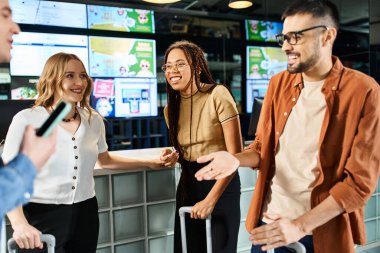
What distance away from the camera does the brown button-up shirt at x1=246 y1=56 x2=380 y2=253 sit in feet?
3.27

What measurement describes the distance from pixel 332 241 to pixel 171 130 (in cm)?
83

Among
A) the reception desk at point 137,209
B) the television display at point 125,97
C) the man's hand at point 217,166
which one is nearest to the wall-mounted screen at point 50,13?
the television display at point 125,97

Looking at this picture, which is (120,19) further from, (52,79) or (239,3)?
(52,79)

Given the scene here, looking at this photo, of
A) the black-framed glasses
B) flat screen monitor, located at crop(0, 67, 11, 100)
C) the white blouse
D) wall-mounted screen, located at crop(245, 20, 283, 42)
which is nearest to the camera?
the black-framed glasses

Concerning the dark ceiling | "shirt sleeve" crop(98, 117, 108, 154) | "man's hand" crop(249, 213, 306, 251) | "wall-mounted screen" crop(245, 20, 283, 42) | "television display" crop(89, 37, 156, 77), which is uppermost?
the dark ceiling

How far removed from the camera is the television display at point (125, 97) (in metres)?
5.05

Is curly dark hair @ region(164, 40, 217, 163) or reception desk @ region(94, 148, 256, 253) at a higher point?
curly dark hair @ region(164, 40, 217, 163)

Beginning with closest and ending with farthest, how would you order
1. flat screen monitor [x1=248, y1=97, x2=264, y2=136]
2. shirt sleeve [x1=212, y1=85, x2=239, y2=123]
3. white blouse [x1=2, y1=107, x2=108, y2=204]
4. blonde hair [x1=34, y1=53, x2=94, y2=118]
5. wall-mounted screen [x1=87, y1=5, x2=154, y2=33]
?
white blouse [x1=2, y1=107, x2=108, y2=204] → blonde hair [x1=34, y1=53, x2=94, y2=118] → shirt sleeve [x1=212, y1=85, x2=239, y2=123] → flat screen monitor [x1=248, y1=97, x2=264, y2=136] → wall-mounted screen [x1=87, y1=5, x2=154, y2=33]

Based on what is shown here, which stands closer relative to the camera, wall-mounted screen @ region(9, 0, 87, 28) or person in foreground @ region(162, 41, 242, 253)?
person in foreground @ region(162, 41, 242, 253)

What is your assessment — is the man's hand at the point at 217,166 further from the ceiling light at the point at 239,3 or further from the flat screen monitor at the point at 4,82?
the flat screen monitor at the point at 4,82

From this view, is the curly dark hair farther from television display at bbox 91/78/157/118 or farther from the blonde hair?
television display at bbox 91/78/157/118

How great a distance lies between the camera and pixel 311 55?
1069 mm

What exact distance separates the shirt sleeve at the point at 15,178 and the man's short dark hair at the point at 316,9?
0.89 meters

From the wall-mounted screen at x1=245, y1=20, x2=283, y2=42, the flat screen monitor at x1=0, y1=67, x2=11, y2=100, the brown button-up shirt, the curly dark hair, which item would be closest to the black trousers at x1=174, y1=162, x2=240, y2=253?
the curly dark hair
